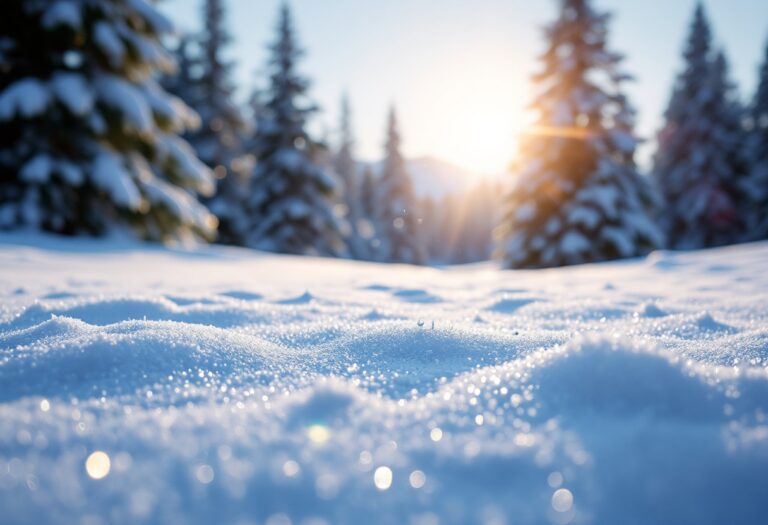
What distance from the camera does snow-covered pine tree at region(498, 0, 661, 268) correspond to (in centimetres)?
1094

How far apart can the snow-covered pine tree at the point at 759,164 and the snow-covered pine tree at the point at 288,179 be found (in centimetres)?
1551

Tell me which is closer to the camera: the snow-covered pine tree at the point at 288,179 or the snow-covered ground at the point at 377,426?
the snow-covered ground at the point at 377,426

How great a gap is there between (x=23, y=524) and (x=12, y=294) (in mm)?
2151

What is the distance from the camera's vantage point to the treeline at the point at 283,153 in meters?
6.13

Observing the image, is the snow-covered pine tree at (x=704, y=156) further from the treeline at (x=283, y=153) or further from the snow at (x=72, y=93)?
the snow at (x=72, y=93)

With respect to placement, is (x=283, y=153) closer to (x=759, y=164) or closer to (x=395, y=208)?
(x=395, y=208)

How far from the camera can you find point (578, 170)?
1151 cm

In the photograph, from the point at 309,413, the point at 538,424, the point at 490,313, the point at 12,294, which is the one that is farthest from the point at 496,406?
the point at 12,294

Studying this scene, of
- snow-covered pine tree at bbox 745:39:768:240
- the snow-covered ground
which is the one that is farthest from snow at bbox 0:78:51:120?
snow-covered pine tree at bbox 745:39:768:240

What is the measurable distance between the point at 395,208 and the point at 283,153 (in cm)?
965

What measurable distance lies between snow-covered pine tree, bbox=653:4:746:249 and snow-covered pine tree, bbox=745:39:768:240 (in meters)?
0.40

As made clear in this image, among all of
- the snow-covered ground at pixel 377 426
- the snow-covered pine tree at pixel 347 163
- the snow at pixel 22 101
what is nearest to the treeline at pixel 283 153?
the snow at pixel 22 101

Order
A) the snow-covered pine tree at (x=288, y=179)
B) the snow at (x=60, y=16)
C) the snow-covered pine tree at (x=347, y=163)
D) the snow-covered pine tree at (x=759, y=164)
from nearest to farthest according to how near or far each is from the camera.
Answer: the snow at (x=60, y=16)
the snow-covered pine tree at (x=288, y=179)
the snow-covered pine tree at (x=759, y=164)
the snow-covered pine tree at (x=347, y=163)

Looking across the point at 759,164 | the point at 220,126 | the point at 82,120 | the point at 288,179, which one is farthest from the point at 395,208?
the point at 82,120
